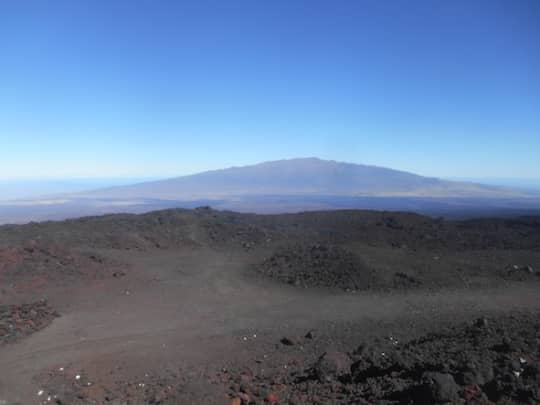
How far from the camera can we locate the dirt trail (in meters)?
6.89

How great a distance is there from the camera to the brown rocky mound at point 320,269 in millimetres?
11977

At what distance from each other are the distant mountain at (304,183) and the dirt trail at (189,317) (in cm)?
8774

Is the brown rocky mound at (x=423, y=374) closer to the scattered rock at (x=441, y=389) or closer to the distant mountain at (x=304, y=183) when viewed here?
the scattered rock at (x=441, y=389)

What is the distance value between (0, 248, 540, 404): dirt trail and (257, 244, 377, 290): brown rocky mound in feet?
2.10

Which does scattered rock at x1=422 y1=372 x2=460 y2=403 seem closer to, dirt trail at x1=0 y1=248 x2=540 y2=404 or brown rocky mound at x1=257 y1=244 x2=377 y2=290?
dirt trail at x1=0 y1=248 x2=540 y2=404

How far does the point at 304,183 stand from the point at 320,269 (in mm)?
105238

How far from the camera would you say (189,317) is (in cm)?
952

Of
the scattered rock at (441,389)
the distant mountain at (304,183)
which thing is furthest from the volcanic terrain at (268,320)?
the distant mountain at (304,183)

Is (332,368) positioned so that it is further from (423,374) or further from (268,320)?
(268,320)

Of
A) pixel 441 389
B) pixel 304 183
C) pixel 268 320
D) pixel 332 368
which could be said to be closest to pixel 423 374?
pixel 441 389

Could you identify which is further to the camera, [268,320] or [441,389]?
[268,320]

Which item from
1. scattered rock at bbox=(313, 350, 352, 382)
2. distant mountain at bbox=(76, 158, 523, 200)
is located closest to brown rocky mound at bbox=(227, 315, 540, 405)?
scattered rock at bbox=(313, 350, 352, 382)

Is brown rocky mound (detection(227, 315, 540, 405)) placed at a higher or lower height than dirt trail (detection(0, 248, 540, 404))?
higher

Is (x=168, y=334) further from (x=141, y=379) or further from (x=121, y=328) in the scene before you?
(x=141, y=379)
